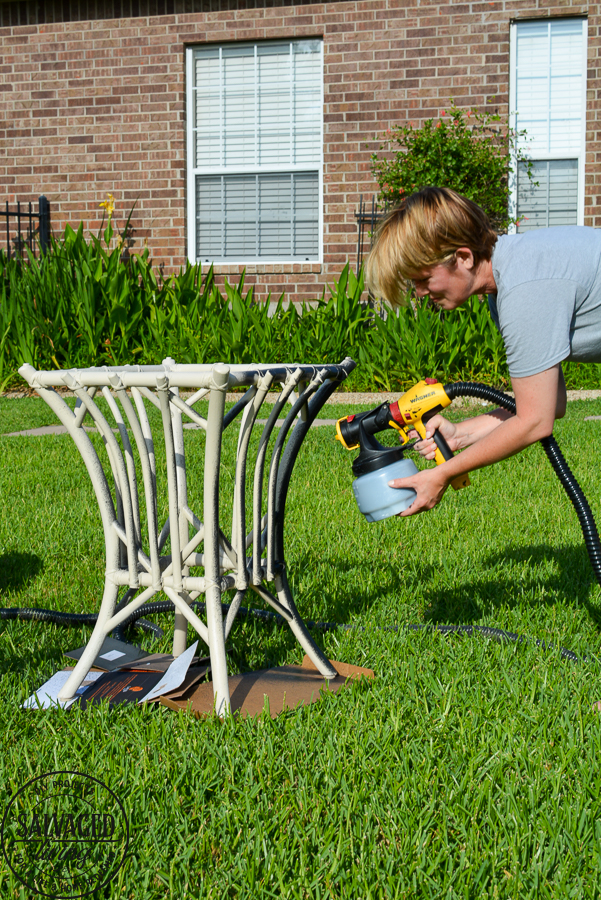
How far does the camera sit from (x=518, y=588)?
124 inches

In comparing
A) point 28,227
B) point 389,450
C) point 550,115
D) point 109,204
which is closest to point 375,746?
point 389,450

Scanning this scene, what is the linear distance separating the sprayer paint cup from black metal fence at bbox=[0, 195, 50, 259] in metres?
8.87

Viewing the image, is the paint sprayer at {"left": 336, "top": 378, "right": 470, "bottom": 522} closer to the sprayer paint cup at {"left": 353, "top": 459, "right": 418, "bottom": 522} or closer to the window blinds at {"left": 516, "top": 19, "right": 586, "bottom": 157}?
the sprayer paint cup at {"left": 353, "top": 459, "right": 418, "bottom": 522}

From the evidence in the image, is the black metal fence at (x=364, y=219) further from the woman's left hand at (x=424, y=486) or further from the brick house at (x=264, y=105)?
the woman's left hand at (x=424, y=486)

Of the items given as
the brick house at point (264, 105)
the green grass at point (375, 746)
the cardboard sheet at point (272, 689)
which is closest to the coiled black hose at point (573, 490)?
the green grass at point (375, 746)

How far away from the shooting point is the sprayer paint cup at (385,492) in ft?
7.66

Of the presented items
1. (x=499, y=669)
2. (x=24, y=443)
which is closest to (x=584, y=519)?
(x=499, y=669)

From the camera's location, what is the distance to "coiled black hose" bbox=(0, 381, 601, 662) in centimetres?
240

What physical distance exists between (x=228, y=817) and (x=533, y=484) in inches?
130

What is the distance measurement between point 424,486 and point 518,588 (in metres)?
1.10

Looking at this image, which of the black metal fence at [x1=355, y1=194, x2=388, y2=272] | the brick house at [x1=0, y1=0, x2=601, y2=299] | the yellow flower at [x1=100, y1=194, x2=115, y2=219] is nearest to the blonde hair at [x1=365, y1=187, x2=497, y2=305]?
the black metal fence at [x1=355, y1=194, x2=388, y2=272]

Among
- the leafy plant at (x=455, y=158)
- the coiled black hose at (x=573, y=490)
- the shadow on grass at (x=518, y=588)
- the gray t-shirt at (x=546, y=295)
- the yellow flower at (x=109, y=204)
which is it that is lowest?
the shadow on grass at (x=518, y=588)

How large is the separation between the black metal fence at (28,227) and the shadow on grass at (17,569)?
7510 mm

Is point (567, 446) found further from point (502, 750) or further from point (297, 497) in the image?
point (502, 750)
